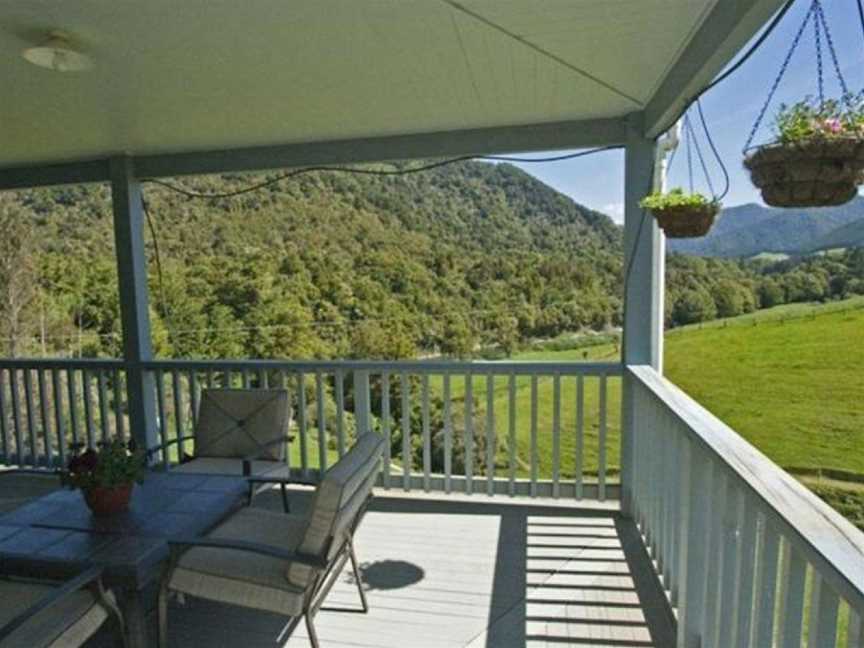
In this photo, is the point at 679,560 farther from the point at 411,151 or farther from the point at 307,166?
the point at 307,166

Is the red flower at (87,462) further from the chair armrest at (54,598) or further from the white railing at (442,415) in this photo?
the white railing at (442,415)

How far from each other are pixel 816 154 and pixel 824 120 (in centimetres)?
Result: 10

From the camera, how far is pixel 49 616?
185 cm

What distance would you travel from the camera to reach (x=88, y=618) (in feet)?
6.26

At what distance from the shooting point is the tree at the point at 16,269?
25.9 ft

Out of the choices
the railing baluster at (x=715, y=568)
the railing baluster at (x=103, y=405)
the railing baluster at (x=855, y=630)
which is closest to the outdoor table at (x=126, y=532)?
the railing baluster at (x=715, y=568)

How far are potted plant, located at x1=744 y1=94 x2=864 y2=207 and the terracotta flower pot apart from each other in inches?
105

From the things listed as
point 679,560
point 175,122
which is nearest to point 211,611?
point 679,560

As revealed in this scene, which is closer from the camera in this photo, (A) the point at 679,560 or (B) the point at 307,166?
(A) the point at 679,560

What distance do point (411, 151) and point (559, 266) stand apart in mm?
2329

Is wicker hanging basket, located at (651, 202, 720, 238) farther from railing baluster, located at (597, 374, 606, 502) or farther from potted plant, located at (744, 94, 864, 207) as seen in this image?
railing baluster, located at (597, 374, 606, 502)

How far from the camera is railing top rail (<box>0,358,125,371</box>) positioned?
4.62 metres

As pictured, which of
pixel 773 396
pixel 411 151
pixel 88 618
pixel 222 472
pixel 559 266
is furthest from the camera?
pixel 559 266

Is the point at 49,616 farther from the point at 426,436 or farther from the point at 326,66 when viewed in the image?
the point at 426,436
